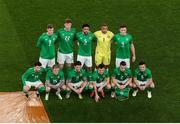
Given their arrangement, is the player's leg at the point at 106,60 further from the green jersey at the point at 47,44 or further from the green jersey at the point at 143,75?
the green jersey at the point at 47,44

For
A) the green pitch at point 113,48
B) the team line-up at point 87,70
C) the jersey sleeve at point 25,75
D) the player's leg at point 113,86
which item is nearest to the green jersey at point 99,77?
the team line-up at point 87,70

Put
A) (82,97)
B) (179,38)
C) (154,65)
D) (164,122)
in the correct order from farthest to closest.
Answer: (179,38), (154,65), (82,97), (164,122)

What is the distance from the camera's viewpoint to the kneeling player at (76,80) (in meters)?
13.2

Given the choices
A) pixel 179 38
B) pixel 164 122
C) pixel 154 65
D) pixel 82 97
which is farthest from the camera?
pixel 179 38

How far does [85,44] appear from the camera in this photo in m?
13.8

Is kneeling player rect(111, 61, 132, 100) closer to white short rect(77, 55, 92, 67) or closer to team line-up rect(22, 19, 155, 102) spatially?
team line-up rect(22, 19, 155, 102)

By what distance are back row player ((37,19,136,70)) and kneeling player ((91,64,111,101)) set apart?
78cm

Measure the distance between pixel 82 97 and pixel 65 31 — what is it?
1964 mm

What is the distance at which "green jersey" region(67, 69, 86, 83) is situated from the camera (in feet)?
43.4

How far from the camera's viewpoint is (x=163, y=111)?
12914mm

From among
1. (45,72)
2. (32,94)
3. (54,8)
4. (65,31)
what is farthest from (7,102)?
(54,8)

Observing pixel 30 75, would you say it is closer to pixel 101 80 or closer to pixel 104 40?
pixel 101 80

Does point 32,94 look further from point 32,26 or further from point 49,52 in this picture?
point 32,26

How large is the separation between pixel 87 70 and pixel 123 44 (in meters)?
1.32
